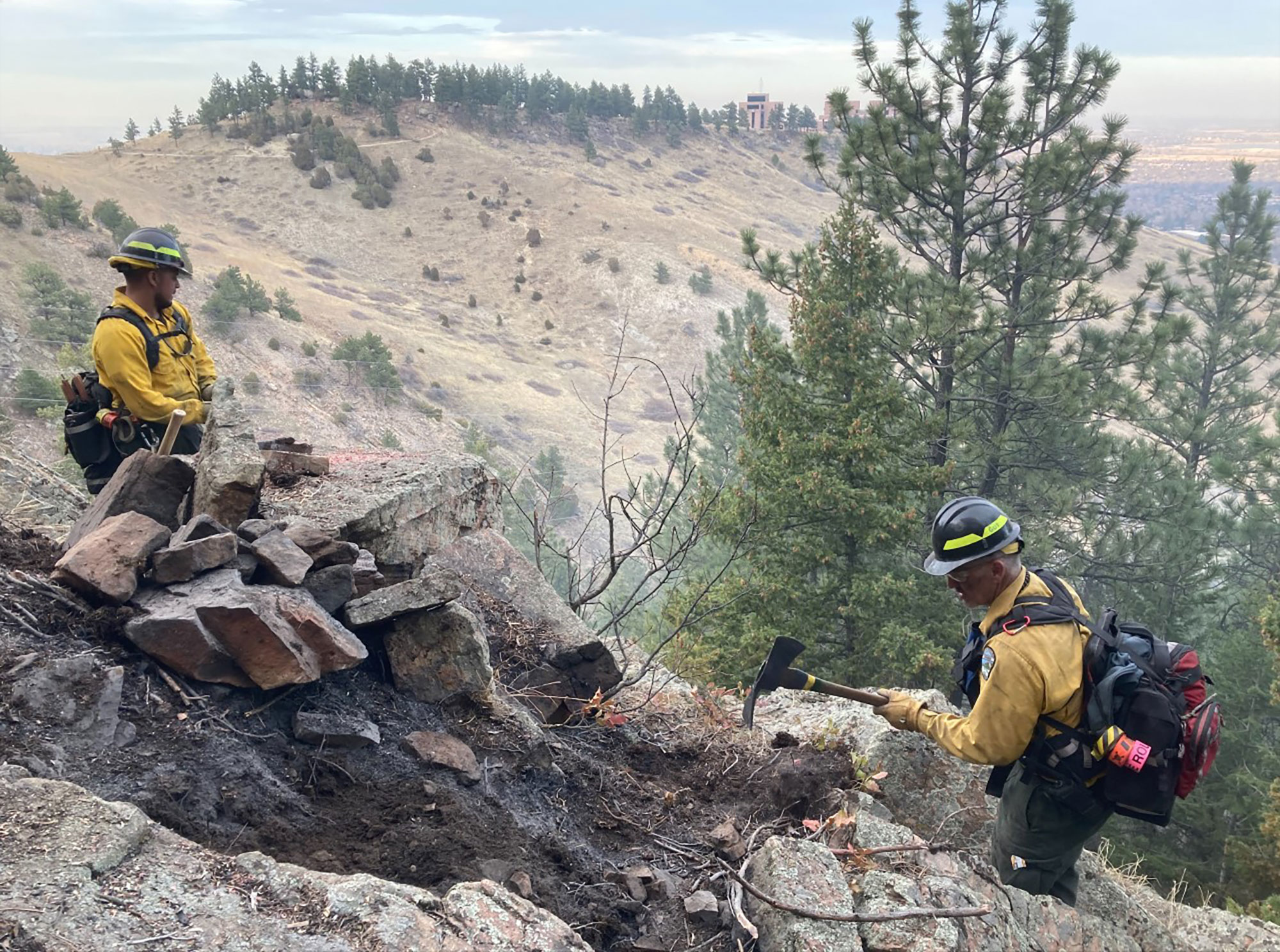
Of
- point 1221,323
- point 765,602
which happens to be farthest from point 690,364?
point 765,602

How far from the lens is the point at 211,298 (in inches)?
1097

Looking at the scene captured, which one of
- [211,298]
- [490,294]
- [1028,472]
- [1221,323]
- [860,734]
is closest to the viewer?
[860,734]

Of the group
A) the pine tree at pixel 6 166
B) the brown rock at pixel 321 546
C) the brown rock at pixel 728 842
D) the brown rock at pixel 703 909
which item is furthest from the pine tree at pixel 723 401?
the pine tree at pixel 6 166

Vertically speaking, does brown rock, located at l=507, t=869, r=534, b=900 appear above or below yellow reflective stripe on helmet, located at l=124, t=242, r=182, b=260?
below

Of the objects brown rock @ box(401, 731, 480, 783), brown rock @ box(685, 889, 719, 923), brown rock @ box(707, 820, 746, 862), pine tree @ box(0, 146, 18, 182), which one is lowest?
brown rock @ box(707, 820, 746, 862)

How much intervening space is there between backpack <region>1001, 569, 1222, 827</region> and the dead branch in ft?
2.12

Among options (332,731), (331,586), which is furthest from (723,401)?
(332,731)

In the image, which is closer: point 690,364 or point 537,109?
point 690,364

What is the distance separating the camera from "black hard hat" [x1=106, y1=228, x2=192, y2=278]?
14.1 feet

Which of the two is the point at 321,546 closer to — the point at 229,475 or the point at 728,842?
the point at 229,475

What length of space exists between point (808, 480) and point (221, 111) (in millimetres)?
56380

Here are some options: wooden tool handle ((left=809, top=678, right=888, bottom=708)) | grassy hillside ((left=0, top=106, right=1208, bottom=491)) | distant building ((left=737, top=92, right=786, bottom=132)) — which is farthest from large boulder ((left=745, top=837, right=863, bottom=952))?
distant building ((left=737, top=92, right=786, bottom=132))

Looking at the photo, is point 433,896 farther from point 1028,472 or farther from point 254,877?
point 1028,472

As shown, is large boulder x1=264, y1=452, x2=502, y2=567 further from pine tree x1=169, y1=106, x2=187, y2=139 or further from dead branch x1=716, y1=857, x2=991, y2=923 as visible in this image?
pine tree x1=169, y1=106, x2=187, y2=139
